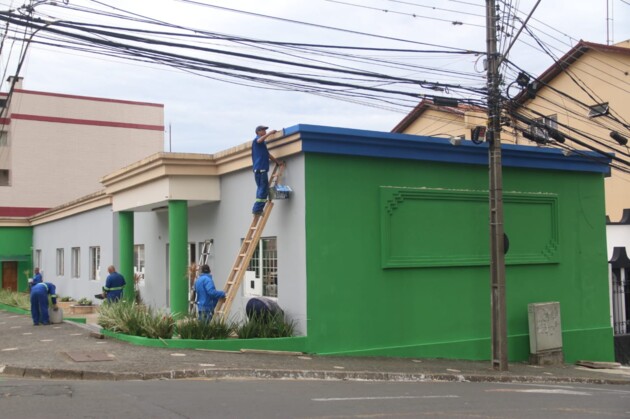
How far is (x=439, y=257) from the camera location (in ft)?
53.1

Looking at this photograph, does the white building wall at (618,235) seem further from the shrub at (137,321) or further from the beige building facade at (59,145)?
the beige building facade at (59,145)

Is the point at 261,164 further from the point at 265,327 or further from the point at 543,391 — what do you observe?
the point at 543,391

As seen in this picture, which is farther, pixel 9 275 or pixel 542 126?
pixel 9 275

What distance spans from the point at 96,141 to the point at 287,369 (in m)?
36.8

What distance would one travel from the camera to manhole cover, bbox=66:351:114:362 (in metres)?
12.3

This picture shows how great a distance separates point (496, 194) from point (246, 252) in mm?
5257

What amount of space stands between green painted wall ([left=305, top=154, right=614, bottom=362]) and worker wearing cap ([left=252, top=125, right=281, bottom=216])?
97cm

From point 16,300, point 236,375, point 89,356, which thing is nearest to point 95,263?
point 16,300

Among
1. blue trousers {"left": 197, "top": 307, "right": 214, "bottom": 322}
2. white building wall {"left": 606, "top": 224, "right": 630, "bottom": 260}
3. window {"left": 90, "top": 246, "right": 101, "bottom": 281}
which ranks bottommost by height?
blue trousers {"left": 197, "top": 307, "right": 214, "bottom": 322}

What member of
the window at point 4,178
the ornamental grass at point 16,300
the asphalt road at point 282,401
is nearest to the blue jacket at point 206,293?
the asphalt road at point 282,401

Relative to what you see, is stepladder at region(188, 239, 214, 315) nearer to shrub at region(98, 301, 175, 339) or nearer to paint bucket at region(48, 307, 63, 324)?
shrub at region(98, 301, 175, 339)

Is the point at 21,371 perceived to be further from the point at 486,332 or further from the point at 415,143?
the point at 486,332

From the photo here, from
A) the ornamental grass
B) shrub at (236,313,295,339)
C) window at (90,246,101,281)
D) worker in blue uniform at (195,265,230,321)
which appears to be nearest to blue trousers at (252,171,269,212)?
worker in blue uniform at (195,265,230,321)

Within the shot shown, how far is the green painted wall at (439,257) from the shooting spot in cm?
1457
